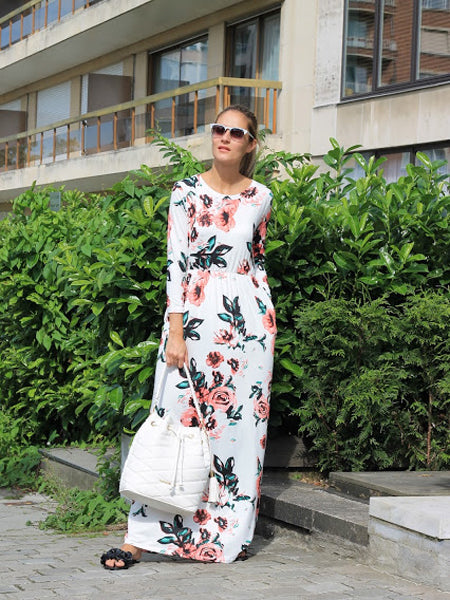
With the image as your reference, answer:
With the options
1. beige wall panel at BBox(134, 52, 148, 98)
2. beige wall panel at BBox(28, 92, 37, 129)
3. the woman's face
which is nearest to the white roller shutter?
beige wall panel at BBox(28, 92, 37, 129)

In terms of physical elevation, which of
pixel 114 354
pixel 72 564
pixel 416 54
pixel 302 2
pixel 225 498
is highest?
pixel 302 2

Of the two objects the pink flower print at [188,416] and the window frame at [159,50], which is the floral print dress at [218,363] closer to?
the pink flower print at [188,416]

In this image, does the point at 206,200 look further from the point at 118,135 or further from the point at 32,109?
the point at 32,109

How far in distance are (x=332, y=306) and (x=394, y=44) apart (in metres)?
13.2

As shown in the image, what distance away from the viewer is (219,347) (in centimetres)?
523

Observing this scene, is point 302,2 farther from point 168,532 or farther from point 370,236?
point 168,532

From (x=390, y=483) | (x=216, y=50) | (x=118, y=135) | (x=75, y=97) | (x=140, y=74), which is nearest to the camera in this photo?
(x=390, y=483)

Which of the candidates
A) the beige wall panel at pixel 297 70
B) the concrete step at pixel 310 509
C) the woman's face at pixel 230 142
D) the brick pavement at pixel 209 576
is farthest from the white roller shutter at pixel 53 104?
the brick pavement at pixel 209 576

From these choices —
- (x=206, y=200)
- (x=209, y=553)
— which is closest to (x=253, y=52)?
(x=206, y=200)

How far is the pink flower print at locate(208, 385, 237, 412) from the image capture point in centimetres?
523

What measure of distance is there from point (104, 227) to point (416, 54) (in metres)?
12.1

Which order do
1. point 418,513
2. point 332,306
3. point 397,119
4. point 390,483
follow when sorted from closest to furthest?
point 418,513
point 390,483
point 332,306
point 397,119

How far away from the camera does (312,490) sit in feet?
19.4

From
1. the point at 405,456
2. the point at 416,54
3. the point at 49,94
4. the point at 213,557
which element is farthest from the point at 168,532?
the point at 49,94
